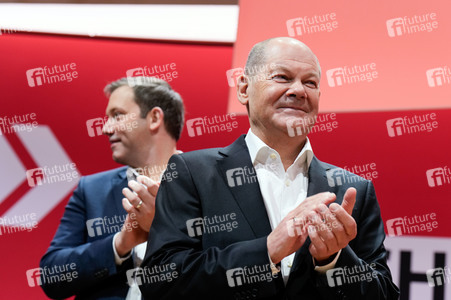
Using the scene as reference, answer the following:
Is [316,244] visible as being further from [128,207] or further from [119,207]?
[119,207]

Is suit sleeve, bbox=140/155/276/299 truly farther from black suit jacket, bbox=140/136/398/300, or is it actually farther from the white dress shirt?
the white dress shirt

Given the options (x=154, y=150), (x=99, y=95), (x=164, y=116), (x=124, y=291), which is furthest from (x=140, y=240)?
(x=99, y=95)

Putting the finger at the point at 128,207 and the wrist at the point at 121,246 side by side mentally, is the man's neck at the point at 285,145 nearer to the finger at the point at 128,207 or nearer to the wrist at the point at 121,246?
the finger at the point at 128,207

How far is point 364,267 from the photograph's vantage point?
1562 millimetres

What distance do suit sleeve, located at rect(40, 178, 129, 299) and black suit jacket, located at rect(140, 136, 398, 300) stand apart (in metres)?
0.81

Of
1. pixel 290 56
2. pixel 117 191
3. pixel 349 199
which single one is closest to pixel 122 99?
pixel 117 191

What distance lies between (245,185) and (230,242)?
0.19 meters

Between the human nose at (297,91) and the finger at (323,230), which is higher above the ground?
the human nose at (297,91)

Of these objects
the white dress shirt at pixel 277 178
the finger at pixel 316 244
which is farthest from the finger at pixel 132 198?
the finger at pixel 316 244

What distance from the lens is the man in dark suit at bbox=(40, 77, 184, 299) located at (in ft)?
7.56

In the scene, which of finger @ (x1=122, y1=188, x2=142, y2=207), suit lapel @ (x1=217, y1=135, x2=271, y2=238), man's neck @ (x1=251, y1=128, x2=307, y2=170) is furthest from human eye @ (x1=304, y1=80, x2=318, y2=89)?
finger @ (x1=122, y1=188, x2=142, y2=207)

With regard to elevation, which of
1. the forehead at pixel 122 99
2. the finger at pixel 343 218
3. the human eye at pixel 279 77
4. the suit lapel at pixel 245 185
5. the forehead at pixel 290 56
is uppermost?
the forehead at pixel 122 99

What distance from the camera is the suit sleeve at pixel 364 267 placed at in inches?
58.8

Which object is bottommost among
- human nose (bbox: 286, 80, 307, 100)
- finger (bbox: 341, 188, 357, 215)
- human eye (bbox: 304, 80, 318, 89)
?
finger (bbox: 341, 188, 357, 215)
